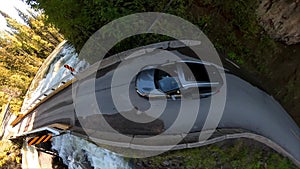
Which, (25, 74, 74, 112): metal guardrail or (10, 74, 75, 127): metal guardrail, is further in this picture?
(25, 74, 74, 112): metal guardrail

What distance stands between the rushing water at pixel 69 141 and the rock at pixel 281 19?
6.82 meters

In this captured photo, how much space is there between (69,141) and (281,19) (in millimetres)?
9772

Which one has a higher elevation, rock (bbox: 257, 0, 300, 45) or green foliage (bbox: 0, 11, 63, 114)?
rock (bbox: 257, 0, 300, 45)

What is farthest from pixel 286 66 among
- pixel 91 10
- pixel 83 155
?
pixel 83 155

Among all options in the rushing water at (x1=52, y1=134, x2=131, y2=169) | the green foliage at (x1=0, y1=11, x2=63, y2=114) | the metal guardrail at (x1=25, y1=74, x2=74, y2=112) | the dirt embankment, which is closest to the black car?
the dirt embankment

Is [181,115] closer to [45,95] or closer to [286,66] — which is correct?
[286,66]

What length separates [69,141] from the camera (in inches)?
476

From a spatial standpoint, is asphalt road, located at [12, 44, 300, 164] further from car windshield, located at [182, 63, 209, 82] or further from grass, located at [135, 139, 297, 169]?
car windshield, located at [182, 63, 209, 82]

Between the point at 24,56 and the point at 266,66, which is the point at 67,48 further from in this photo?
the point at 266,66

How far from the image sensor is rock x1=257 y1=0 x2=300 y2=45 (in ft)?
28.7

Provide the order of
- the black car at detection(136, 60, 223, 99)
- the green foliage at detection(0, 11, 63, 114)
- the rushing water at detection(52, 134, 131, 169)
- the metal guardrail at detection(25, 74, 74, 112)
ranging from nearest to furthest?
the black car at detection(136, 60, 223, 99) → the rushing water at detection(52, 134, 131, 169) → the metal guardrail at detection(25, 74, 74, 112) → the green foliage at detection(0, 11, 63, 114)

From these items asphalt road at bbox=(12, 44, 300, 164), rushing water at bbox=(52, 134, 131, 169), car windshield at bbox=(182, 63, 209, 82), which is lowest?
rushing water at bbox=(52, 134, 131, 169)

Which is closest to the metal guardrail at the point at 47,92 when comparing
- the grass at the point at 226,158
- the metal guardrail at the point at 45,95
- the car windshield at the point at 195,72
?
the metal guardrail at the point at 45,95

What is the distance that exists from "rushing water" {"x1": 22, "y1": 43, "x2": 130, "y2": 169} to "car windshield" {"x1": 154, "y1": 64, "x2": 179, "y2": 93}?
3.35 metres
